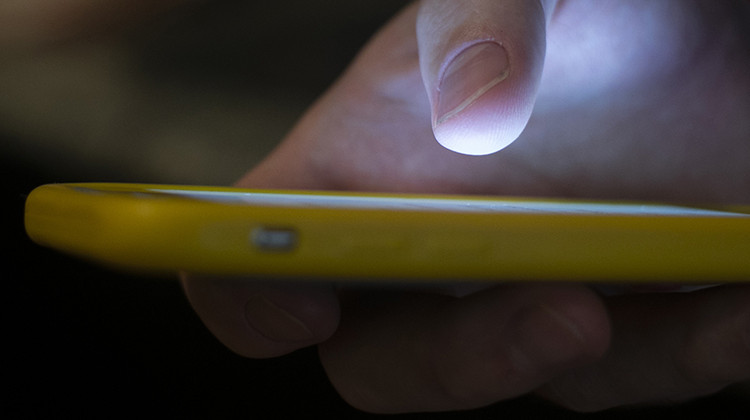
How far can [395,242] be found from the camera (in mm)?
316

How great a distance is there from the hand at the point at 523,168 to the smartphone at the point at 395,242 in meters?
0.13

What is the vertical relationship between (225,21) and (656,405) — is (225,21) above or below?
above

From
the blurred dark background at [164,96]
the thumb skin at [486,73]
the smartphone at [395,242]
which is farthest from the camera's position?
the blurred dark background at [164,96]

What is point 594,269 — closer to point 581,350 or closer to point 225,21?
point 581,350

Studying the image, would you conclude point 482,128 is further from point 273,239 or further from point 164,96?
point 164,96

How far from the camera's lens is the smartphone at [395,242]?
0.30 meters

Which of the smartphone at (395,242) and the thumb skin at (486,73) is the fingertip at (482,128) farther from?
the smartphone at (395,242)

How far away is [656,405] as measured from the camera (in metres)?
→ 0.70

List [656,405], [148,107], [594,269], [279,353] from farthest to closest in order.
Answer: [148,107] → [656,405] → [279,353] → [594,269]

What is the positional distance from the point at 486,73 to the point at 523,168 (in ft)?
1.03

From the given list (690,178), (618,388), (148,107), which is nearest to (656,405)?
(618,388)

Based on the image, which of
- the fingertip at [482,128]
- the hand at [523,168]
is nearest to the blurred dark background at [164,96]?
the hand at [523,168]

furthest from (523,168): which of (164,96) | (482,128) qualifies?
(164,96)

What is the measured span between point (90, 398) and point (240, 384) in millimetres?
161
